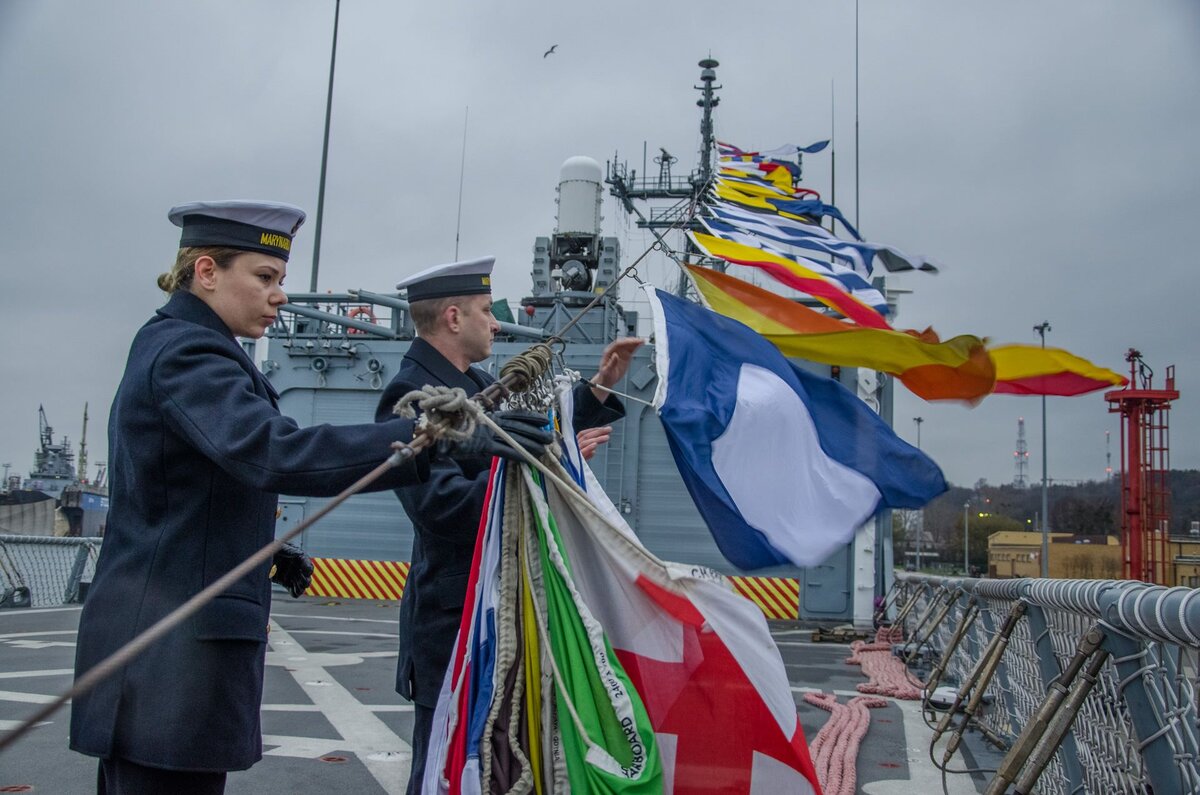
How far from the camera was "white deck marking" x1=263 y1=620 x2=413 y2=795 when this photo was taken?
4848 millimetres

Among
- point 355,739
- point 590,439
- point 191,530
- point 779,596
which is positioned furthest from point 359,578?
point 191,530

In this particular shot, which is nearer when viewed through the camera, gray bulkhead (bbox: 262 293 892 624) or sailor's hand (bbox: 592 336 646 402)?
sailor's hand (bbox: 592 336 646 402)

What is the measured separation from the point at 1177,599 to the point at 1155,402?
24.2 metres

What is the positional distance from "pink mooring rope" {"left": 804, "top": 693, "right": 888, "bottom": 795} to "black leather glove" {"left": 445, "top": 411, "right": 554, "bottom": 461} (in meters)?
2.72

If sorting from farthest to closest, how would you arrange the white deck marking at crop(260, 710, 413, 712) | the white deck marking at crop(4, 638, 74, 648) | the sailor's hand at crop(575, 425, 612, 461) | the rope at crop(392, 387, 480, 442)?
1. the white deck marking at crop(4, 638, 74, 648)
2. the white deck marking at crop(260, 710, 413, 712)
3. the sailor's hand at crop(575, 425, 612, 461)
4. the rope at crop(392, 387, 480, 442)

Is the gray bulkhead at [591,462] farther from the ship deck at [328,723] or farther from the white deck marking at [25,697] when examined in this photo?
the white deck marking at [25,697]

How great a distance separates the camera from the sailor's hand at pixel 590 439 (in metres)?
2.75

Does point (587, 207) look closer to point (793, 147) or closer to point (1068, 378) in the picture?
point (793, 147)

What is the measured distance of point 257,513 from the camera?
2.07 m

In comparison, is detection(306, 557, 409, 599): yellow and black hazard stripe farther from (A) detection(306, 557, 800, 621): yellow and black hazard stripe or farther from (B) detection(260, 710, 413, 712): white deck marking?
(B) detection(260, 710, 413, 712): white deck marking

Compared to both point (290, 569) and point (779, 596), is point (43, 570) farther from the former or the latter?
point (290, 569)

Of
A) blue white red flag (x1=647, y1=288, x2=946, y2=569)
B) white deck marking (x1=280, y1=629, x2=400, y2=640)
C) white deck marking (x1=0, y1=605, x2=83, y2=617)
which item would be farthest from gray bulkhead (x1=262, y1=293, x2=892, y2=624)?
blue white red flag (x1=647, y1=288, x2=946, y2=569)

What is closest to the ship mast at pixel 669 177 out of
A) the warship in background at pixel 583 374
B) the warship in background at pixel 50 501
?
the warship in background at pixel 583 374

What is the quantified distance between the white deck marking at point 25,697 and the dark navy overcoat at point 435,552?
4.46m
